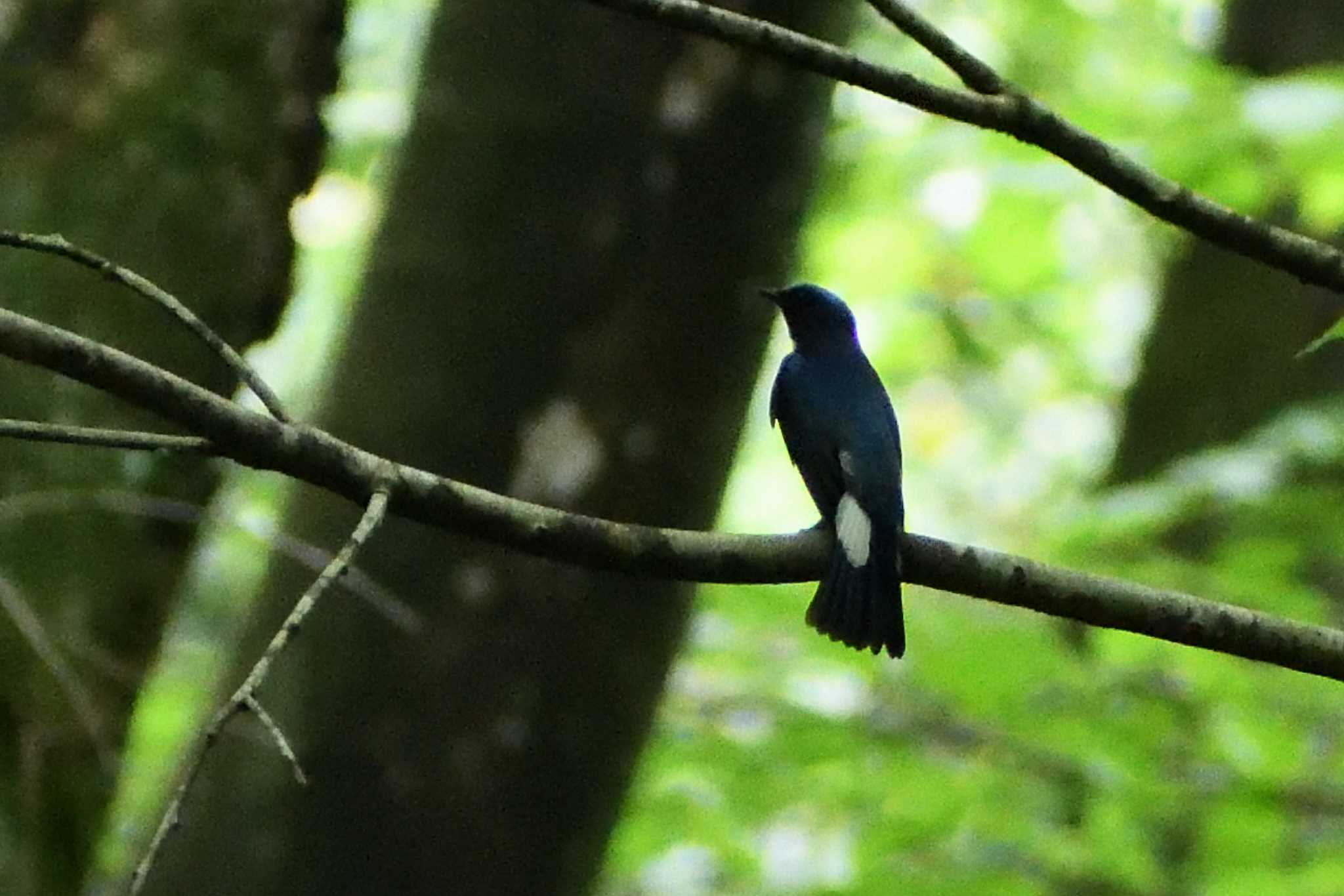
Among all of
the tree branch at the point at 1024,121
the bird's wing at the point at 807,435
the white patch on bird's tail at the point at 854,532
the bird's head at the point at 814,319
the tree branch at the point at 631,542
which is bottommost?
the tree branch at the point at 631,542

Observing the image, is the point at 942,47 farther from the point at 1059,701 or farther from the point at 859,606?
the point at 1059,701

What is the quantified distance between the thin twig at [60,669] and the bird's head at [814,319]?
4.71ft

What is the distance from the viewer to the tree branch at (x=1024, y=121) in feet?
5.76

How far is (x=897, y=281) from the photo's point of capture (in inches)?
266

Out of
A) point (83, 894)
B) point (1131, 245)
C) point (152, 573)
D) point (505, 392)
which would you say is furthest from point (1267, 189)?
point (1131, 245)

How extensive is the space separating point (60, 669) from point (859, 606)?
1.13 metres

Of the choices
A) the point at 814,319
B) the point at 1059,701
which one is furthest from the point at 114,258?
the point at 1059,701

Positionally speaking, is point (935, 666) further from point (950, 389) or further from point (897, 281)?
point (950, 389)

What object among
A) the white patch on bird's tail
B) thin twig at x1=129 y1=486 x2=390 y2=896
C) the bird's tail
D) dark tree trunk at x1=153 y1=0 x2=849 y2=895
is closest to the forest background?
dark tree trunk at x1=153 y1=0 x2=849 y2=895

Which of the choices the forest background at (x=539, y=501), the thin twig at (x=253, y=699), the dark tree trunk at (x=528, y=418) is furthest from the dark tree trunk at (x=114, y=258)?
the thin twig at (x=253, y=699)

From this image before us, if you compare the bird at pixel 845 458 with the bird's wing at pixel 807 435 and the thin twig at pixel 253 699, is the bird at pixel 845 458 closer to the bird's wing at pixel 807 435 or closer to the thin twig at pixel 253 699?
the bird's wing at pixel 807 435

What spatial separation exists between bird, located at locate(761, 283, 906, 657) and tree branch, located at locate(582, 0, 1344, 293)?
55 cm

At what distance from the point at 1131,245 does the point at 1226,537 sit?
197 inches

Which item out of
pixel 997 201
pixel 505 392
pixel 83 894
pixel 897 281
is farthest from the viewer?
pixel 897 281
